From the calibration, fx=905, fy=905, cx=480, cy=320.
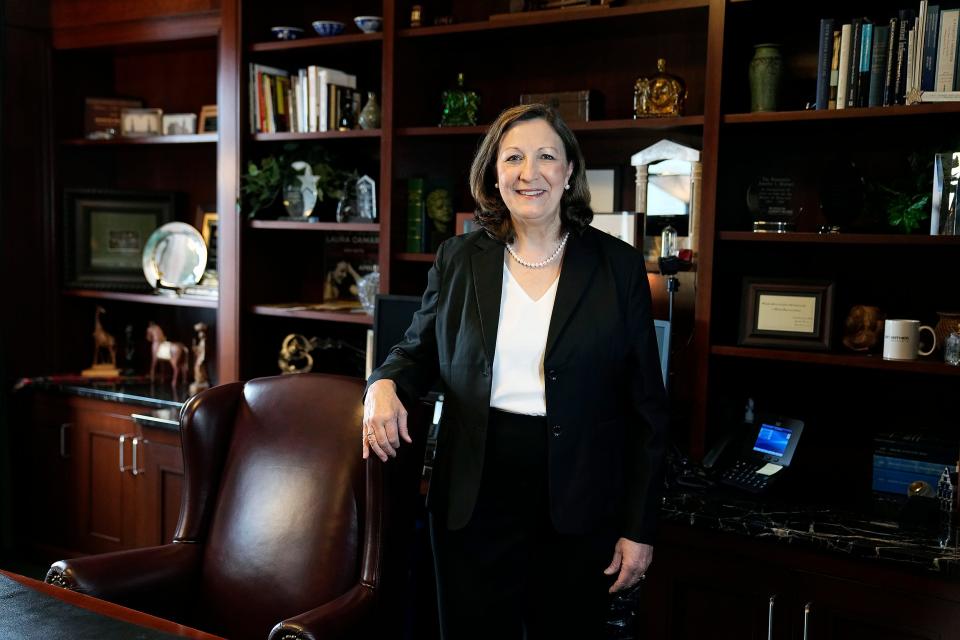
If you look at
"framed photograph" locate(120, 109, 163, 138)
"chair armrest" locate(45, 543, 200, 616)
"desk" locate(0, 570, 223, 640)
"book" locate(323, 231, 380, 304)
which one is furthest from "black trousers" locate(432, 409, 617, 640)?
"framed photograph" locate(120, 109, 163, 138)

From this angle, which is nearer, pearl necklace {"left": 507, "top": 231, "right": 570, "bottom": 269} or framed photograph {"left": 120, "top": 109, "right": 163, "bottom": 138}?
pearl necklace {"left": 507, "top": 231, "right": 570, "bottom": 269}

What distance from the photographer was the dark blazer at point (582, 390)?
170 cm

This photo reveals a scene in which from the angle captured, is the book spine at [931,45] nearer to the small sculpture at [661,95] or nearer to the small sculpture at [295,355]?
the small sculpture at [661,95]

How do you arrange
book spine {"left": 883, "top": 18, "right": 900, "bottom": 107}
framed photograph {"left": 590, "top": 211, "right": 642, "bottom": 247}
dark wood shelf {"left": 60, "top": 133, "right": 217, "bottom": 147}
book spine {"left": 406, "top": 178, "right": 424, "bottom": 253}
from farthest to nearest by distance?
dark wood shelf {"left": 60, "top": 133, "right": 217, "bottom": 147}, book spine {"left": 406, "top": 178, "right": 424, "bottom": 253}, framed photograph {"left": 590, "top": 211, "right": 642, "bottom": 247}, book spine {"left": 883, "top": 18, "right": 900, "bottom": 107}

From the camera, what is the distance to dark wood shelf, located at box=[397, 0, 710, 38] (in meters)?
2.63

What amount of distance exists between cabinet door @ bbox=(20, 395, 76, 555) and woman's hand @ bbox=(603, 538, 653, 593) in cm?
279

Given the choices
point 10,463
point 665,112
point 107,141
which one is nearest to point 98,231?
point 107,141

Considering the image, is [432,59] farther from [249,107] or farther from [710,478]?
[710,478]

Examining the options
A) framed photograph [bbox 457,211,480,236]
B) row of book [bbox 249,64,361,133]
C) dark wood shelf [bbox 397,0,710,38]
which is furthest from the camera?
row of book [bbox 249,64,361,133]

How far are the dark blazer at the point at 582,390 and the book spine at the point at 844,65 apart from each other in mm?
1062

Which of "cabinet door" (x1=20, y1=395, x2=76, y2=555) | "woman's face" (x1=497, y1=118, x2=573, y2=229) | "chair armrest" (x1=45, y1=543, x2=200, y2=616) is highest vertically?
"woman's face" (x1=497, y1=118, x2=573, y2=229)

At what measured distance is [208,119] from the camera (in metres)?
3.87

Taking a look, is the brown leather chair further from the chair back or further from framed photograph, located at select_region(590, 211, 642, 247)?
framed photograph, located at select_region(590, 211, 642, 247)

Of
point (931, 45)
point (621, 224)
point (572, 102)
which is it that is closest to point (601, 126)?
point (572, 102)
